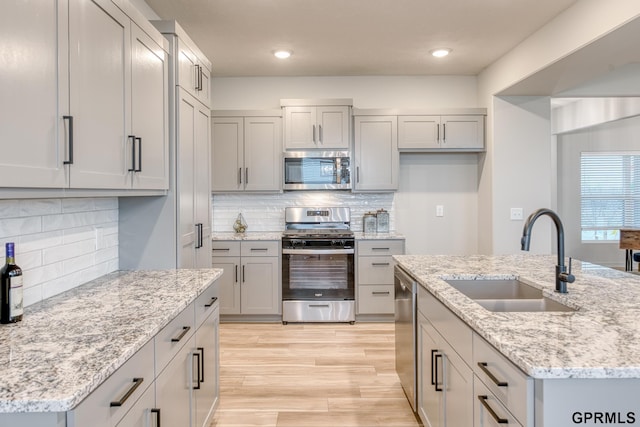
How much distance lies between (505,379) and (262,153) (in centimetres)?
372

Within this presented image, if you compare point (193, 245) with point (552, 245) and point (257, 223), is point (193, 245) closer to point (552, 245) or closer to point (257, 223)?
point (257, 223)

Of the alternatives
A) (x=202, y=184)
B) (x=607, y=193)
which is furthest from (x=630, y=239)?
(x=202, y=184)

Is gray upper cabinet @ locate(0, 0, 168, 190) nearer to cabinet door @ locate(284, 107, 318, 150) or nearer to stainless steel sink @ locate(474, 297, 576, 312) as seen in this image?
stainless steel sink @ locate(474, 297, 576, 312)

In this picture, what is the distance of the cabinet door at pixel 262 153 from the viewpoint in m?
4.60

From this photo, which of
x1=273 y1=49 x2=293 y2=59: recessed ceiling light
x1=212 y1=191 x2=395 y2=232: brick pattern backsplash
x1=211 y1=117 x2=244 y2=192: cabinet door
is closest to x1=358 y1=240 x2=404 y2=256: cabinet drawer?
x1=212 y1=191 x2=395 y2=232: brick pattern backsplash

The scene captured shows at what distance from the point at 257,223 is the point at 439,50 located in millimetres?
2634

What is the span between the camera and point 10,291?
1.47 meters

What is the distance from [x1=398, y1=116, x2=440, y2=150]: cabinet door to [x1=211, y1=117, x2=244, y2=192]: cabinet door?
1.71m

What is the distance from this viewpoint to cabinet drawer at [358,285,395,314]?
4391 mm

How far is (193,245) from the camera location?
9.05 feet

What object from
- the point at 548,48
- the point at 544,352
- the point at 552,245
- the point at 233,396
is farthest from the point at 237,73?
the point at 544,352

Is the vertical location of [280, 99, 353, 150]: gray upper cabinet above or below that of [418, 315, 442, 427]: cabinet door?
above

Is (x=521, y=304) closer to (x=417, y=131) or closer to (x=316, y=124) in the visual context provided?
(x=417, y=131)

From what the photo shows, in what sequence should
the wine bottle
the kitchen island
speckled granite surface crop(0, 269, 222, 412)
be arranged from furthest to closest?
the wine bottle < the kitchen island < speckled granite surface crop(0, 269, 222, 412)
